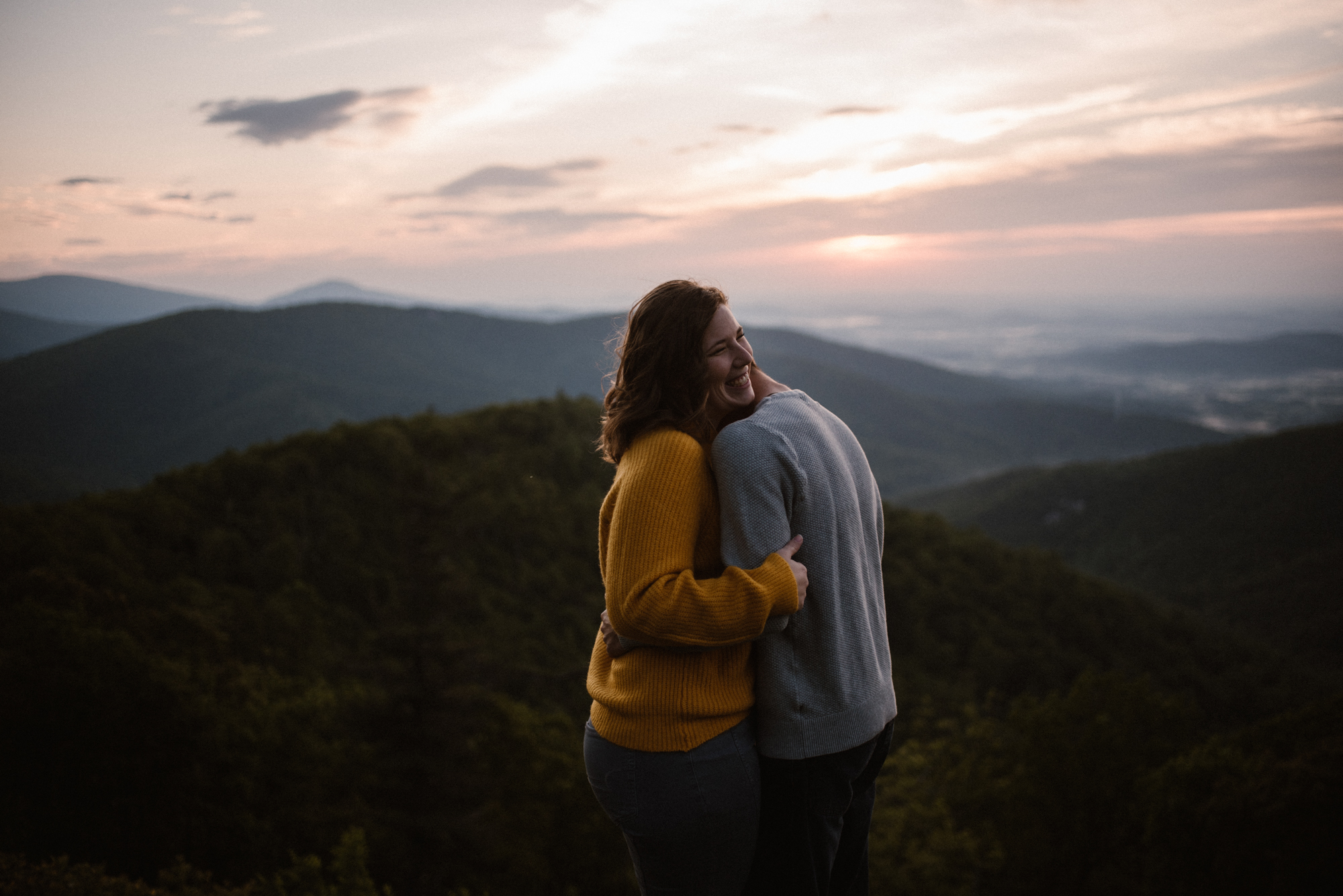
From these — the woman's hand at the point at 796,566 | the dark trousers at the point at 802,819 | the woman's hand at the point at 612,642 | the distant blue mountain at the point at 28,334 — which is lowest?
the dark trousers at the point at 802,819

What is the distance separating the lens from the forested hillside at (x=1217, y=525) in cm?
7475

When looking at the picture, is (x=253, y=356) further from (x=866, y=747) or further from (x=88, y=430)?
(x=866, y=747)

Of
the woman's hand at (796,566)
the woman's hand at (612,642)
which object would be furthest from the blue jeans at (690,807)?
the woman's hand at (796,566)

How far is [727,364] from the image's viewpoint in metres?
2.21

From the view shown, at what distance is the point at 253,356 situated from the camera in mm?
185750

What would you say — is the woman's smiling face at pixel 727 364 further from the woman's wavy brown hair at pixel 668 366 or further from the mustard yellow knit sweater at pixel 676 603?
the mustard yellow knit sweater at pixel 676 603

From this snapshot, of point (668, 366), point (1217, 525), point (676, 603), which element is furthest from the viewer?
point (1217, 525)

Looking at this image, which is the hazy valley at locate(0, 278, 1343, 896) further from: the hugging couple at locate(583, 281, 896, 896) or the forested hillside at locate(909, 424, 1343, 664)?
the forested hillside at locate(909, 424, 1343, 664)

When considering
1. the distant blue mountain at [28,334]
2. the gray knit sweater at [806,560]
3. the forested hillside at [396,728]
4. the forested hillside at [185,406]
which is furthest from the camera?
the forested hillside at [185,406]

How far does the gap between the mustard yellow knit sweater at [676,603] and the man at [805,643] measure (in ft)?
0.29

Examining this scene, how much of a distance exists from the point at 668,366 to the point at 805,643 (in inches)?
36.3

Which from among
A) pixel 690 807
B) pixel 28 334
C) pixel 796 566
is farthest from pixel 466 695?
pixel 28 334

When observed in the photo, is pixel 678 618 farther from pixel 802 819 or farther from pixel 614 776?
pixel 802 819

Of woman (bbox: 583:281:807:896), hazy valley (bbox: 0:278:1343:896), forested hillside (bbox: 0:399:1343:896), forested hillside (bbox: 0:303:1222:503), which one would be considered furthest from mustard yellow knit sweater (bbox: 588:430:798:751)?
forested hillside (bbox: 0:303:1222:503)
